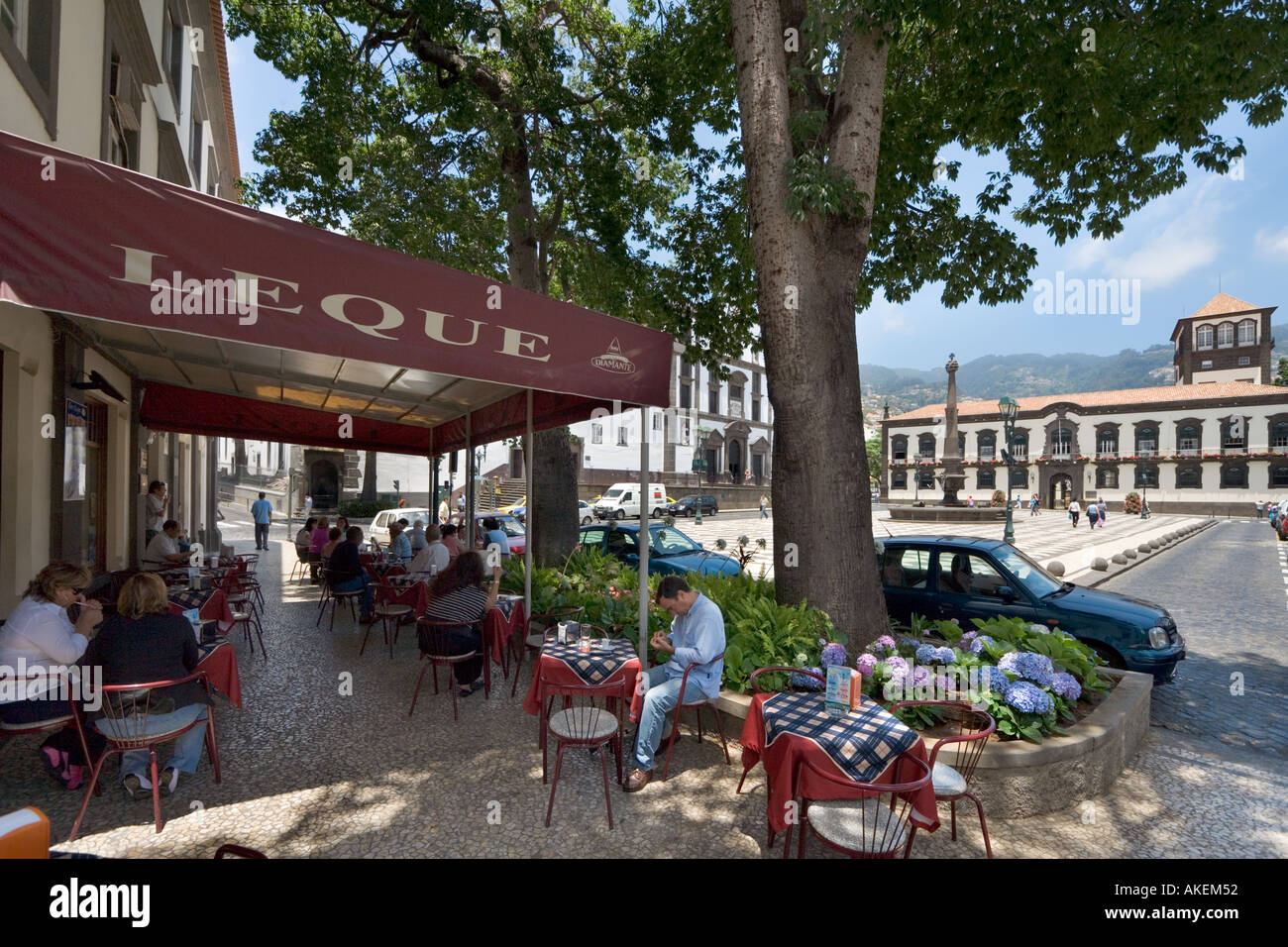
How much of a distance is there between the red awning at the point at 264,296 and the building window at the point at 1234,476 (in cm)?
6684

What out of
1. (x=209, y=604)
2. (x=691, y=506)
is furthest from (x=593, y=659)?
(x=691, y=506)

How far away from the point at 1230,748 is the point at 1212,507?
195 feet

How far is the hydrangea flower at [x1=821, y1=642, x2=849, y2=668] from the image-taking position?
4723mm

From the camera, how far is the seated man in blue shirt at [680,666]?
420 cm

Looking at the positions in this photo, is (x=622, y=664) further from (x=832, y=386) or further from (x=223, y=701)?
(x=223, y=701)

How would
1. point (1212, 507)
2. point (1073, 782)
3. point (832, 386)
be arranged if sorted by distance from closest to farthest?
1. point (1073, 782)
2. point (832, 386)
3. point (1212, 507)

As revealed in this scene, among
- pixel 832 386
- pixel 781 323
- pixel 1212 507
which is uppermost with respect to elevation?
pixel 781 323

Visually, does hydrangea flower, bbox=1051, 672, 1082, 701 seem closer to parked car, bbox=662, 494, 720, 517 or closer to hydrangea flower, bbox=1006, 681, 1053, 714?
hydrangea flower, bbox=1006, 681, 1053, 714

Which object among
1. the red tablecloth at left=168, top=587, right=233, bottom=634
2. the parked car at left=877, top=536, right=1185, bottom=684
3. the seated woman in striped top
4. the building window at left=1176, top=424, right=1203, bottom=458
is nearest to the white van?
the parked car at left=877, top=536, right=1185, bottom=684

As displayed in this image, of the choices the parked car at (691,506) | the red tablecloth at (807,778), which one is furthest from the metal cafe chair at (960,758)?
the parked car at (691,506)

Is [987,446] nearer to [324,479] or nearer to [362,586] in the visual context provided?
[324,479]

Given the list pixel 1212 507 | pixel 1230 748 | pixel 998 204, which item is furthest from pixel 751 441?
pixel 1230 748

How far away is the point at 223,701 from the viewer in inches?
224

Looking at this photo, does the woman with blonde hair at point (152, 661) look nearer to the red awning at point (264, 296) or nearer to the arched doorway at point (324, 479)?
the red awning at point (264, 296)
